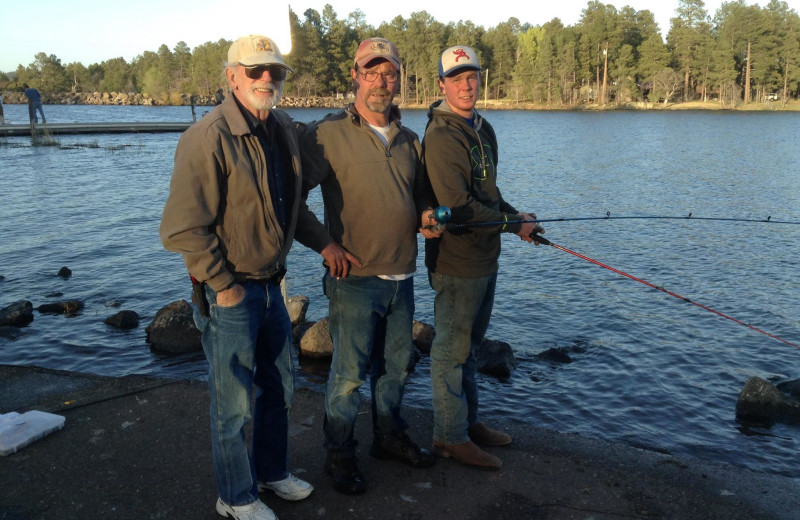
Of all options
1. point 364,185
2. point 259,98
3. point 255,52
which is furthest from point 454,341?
point 255,52

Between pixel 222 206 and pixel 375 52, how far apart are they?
1.33 meters

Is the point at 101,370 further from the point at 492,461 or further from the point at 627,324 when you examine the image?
the point at 627,324

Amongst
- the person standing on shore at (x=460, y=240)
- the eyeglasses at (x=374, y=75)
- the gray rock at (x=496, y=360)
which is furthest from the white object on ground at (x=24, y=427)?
the gray rock at (x=496, y=360)

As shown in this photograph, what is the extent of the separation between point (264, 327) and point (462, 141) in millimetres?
1682

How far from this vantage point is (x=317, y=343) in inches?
367

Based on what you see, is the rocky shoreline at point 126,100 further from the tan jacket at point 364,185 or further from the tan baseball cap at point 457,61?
the tan jacket at point 364,185

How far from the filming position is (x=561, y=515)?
12.9ft

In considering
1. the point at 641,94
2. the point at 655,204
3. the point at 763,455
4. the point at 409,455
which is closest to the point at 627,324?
the point at 763,455

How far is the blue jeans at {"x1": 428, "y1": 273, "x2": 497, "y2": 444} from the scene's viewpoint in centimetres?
443

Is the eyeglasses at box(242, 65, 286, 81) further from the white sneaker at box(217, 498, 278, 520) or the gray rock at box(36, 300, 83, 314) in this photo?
the gray rock at box(36, 300, 83, 314)

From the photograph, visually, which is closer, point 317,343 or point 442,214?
point 442,214

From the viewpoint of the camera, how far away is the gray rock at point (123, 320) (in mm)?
11008

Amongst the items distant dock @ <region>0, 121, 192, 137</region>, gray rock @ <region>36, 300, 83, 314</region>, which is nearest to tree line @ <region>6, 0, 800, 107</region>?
distant dock @ <region>0, 121, 192, 137</region>

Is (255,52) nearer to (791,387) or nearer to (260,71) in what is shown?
(260,71)
